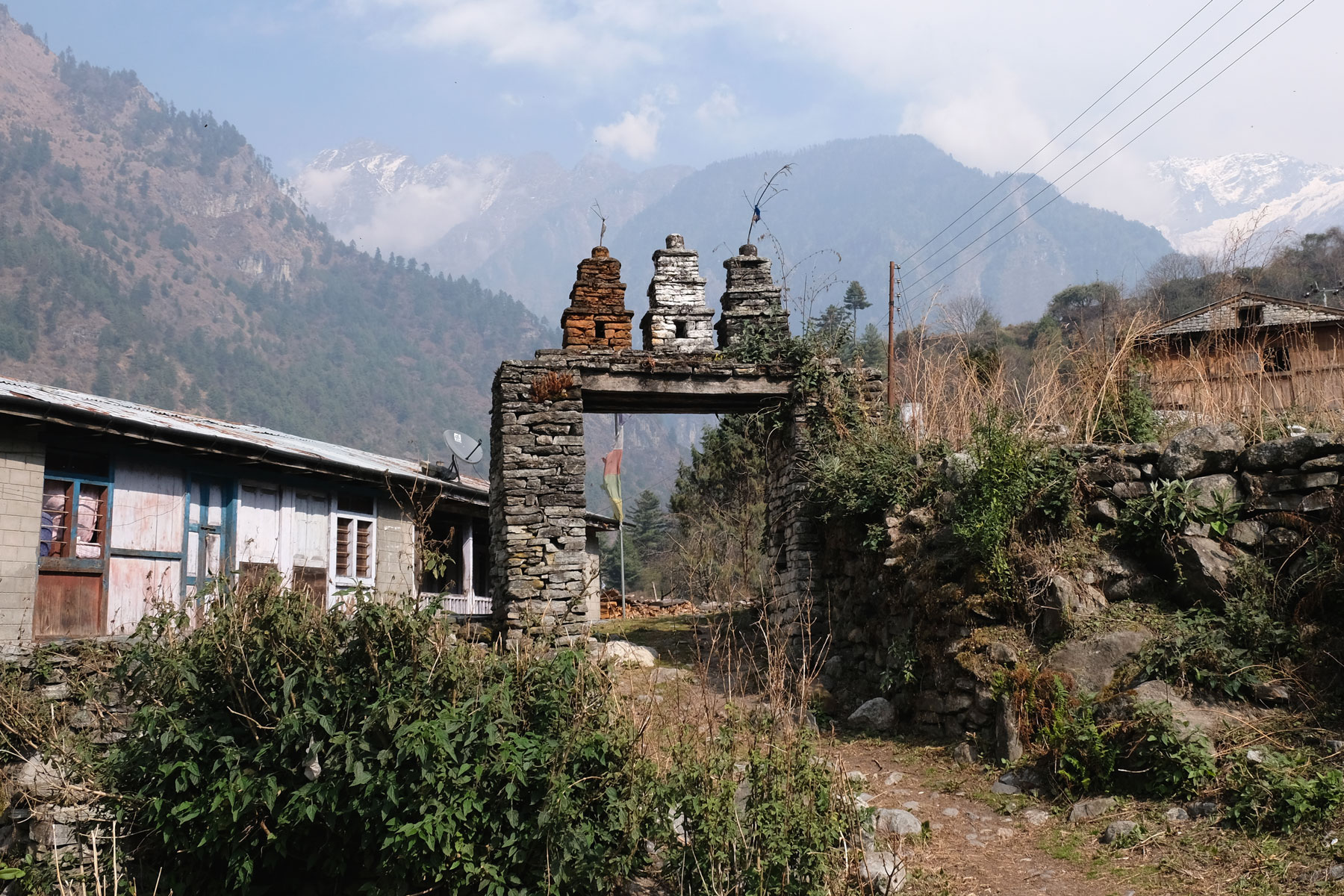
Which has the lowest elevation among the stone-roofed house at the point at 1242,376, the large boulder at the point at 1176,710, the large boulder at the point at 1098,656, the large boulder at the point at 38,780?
the large boulder at the point at 38,780

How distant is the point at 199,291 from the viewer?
11662cm

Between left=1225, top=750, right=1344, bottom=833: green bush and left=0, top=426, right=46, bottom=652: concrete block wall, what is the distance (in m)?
11.9

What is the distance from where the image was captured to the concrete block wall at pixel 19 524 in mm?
11211

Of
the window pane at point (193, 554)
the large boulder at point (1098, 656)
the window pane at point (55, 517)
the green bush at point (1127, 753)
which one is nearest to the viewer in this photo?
the green bush at point (1127, 753)

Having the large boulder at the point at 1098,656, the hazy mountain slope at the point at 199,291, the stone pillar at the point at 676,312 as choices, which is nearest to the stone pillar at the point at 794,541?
the stone pillar at the point at 676,312

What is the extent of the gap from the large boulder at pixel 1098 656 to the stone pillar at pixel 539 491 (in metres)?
5.63

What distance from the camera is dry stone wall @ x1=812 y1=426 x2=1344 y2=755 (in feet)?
25.4

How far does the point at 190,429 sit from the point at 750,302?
303 inches

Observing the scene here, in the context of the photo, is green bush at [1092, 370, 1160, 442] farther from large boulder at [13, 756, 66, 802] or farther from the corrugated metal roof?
the corrugated metal roof

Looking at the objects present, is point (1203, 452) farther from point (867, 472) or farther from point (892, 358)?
point (892, 358)

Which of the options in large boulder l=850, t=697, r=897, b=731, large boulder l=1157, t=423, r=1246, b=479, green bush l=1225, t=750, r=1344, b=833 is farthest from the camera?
large boulder l=850, t=697, r=897, b=731

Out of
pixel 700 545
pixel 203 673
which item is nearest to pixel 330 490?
pixel 203 673

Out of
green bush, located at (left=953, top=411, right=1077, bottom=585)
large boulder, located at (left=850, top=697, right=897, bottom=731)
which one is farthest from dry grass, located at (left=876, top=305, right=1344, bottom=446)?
large boulder, located at (left=850, top=697, right=897, bottom=731)

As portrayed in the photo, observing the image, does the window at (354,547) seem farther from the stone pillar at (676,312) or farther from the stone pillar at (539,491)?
the stone pillar at (676,312)
